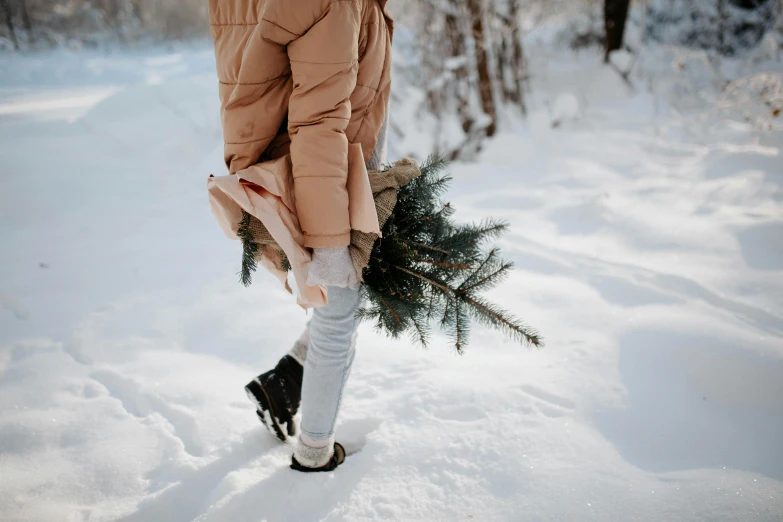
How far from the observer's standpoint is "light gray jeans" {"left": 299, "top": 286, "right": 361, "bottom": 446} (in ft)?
4.18

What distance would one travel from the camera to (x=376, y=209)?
123 cm

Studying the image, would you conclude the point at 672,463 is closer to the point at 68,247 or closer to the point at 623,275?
the point at 623,275

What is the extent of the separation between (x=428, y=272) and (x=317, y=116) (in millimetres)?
516

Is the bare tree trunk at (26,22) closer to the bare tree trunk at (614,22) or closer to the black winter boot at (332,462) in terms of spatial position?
the black winter boot at (332,462)

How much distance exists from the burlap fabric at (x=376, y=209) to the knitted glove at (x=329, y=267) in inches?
1.2

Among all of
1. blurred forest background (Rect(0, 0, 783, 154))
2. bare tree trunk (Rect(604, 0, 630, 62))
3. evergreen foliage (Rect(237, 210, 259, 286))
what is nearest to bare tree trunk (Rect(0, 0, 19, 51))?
blurred forest background (Rect(0, 0, 783, 154))

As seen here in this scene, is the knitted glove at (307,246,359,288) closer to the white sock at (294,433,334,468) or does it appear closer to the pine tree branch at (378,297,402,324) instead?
the pine tree branch at (378,297,402,324)

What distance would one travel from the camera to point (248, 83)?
113 cm

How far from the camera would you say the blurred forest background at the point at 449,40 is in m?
4.05

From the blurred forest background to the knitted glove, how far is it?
144 inches

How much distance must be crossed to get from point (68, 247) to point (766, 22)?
9.56 meters

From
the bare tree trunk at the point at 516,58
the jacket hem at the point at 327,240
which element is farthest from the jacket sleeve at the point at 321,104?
the bare tree trunk at the point at 516,58

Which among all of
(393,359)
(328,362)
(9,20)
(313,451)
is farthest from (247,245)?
(9,20)

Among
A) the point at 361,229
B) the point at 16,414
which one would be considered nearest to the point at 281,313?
the point at 16,414
